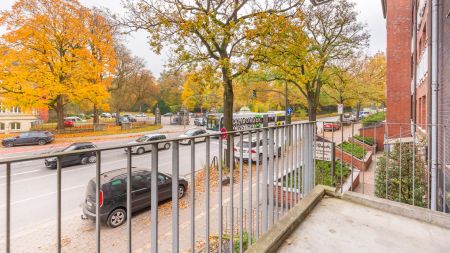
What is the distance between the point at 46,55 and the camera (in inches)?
770

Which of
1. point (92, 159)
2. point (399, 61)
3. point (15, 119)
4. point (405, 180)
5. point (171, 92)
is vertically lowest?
point (405, 180)

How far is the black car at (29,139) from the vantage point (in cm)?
1936

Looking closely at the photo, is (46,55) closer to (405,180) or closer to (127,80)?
(127,80)

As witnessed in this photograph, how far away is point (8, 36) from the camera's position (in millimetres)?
17875

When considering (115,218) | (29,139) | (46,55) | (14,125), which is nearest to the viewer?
(115,218)

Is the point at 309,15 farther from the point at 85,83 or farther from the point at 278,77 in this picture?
the point at 85,83

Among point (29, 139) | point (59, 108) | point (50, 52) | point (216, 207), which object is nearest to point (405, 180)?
point (216, 207)

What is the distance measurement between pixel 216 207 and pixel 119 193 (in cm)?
121

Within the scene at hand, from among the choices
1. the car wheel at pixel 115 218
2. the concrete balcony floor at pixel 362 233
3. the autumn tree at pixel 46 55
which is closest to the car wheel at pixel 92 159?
the car wheel at pixel 115 218

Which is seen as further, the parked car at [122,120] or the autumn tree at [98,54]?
the parked car at [122,120]

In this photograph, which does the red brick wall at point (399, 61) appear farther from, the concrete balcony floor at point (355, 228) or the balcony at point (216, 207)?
the concrete balcony floor at point (355, 228)

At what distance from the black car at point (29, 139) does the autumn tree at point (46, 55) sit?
2661 mm

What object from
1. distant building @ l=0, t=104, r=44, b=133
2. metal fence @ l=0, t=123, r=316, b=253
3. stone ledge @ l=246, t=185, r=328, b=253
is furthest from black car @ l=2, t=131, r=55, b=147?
stone ledge @ l=246, t=185, r=328, b=253

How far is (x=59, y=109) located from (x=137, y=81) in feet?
34.4
